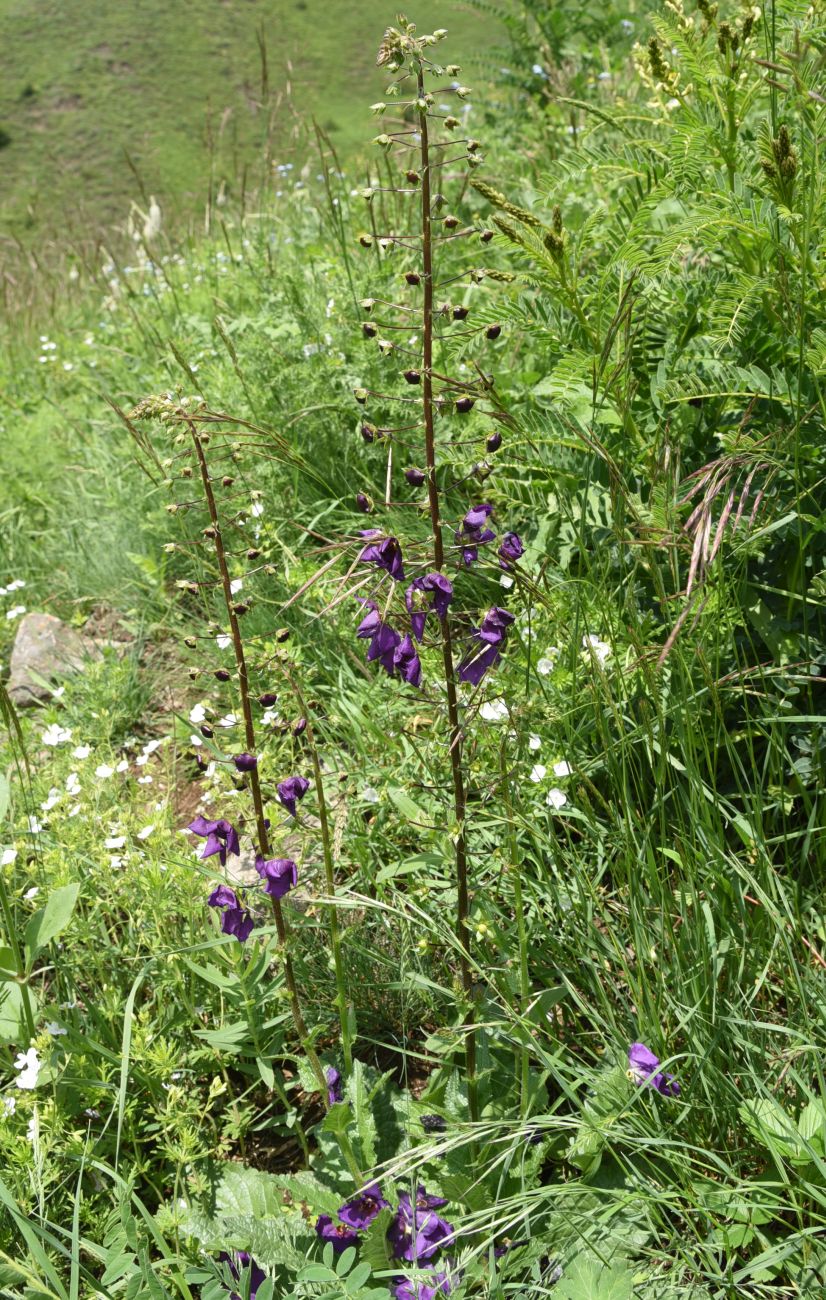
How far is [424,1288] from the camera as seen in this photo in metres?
1.55

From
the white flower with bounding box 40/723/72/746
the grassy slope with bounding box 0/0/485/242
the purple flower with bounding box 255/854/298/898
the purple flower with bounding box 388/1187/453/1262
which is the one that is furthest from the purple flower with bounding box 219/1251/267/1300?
the grassy slope with bounding box 0/0/485/242

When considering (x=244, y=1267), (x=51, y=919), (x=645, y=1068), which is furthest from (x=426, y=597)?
(x=244, y=1267)

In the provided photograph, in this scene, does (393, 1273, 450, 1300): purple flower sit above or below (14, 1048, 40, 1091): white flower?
below

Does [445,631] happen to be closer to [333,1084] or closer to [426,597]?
[426,597]

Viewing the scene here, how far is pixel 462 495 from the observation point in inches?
119

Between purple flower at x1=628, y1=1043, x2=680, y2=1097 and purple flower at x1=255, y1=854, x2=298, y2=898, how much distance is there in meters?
0.63

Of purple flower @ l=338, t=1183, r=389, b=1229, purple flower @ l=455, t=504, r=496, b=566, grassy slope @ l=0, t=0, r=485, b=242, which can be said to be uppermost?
grassy slope @ l=0, t=0, r=485, b=242

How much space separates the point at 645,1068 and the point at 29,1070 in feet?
3.56

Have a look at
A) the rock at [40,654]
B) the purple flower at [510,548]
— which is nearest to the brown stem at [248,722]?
the purple flower at [510,548]

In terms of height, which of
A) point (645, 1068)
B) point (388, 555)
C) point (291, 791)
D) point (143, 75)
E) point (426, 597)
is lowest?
point (645, 1068)

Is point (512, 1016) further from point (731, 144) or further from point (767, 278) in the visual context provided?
point (731, 144)

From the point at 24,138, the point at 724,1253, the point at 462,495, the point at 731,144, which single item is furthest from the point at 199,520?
the point at 24,138

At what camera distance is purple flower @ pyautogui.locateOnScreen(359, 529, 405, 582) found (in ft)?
4.58

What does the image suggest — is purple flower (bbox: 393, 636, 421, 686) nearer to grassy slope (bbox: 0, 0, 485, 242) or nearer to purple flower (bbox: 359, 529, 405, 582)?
purple flower (bbox: 359, 529, 405, 582)
